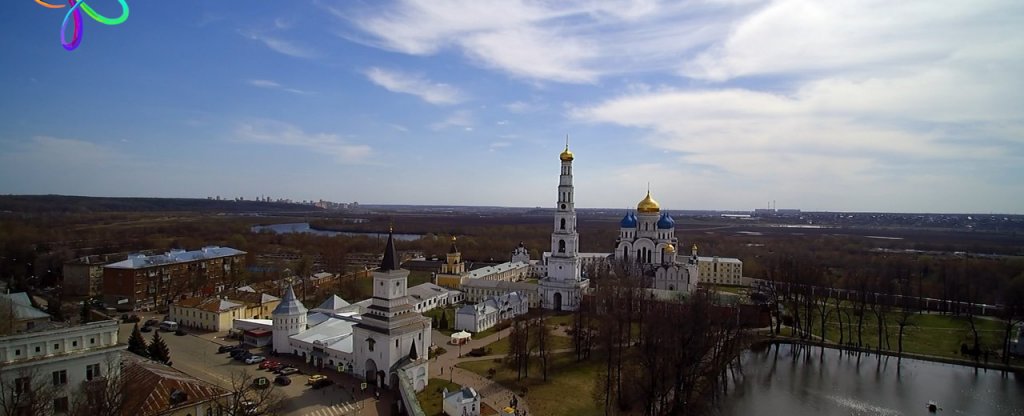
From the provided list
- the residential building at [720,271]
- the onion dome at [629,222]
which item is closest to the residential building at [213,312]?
the onion dome at [629,222]

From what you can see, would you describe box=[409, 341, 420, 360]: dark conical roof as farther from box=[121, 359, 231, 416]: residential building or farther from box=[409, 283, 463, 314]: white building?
box=[409, 283, 463, 314]: white building

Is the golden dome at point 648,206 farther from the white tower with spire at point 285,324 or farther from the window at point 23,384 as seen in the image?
the window at point 23,384

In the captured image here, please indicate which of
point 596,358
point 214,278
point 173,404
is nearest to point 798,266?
point 596,358

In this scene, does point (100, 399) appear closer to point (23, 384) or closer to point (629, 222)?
point (23, 384)

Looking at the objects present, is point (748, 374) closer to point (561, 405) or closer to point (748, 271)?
point (561, 405)

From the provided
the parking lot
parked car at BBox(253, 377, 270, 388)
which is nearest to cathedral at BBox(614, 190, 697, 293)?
the parking lot

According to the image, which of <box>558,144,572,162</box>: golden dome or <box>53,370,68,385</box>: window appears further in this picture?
<box>558,144,572,162</box>: golden dome
